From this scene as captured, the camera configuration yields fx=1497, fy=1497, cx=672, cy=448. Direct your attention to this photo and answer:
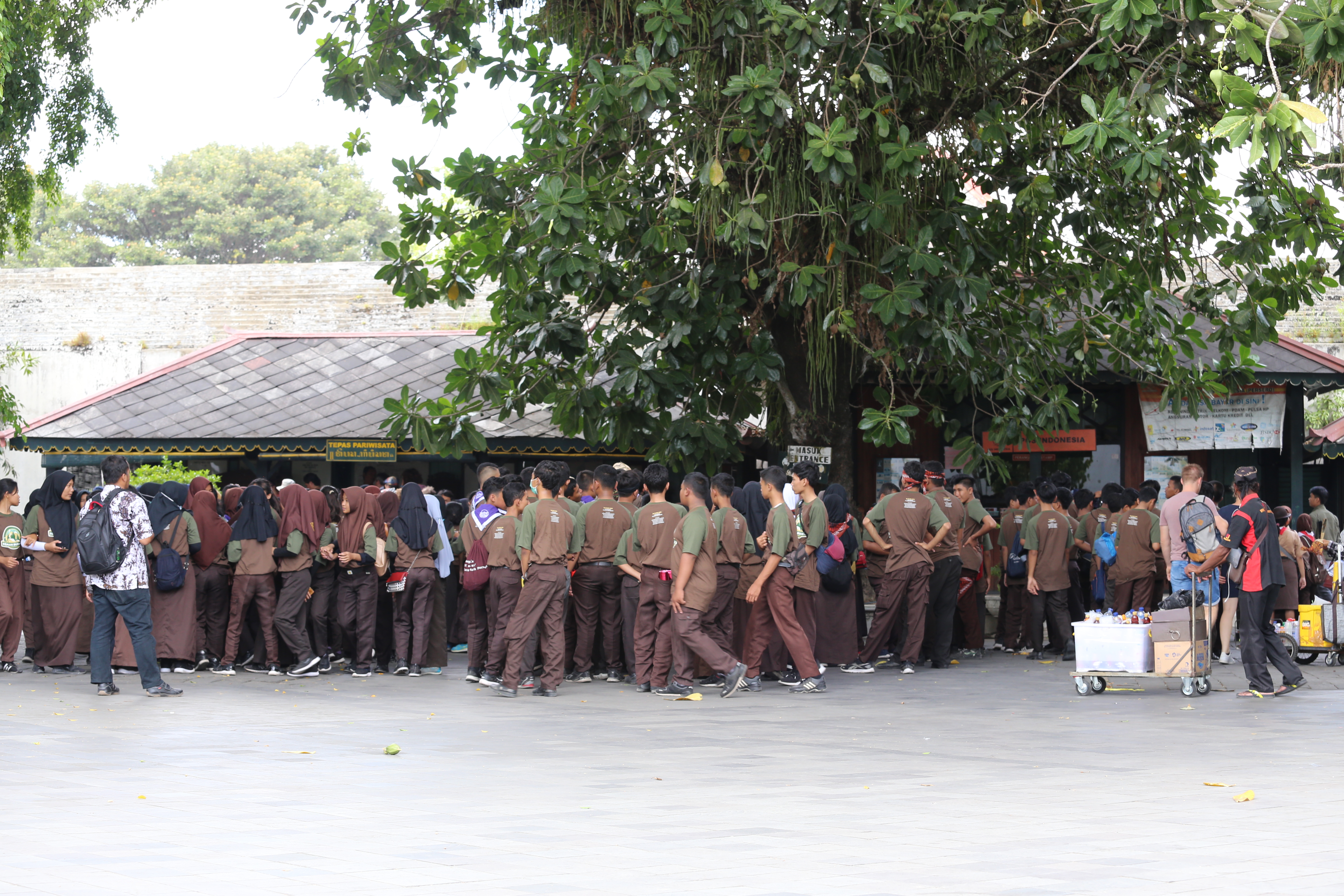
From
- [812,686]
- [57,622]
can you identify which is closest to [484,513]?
[812,686]

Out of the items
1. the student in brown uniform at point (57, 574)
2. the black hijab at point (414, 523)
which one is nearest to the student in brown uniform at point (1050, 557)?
the black hijab at point (414, 523)

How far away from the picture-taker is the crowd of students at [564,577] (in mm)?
12297

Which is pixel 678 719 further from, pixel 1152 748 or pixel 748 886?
pixel 748 886

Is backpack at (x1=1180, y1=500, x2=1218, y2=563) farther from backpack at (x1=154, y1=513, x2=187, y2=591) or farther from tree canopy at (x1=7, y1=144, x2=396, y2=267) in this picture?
tree canopy at (x1=7, y1=144, x2=396, y2=267)

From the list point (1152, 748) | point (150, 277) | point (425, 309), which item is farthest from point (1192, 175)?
point (150, 277)

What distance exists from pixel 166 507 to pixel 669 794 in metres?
7.21

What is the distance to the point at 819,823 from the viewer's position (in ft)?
22.5

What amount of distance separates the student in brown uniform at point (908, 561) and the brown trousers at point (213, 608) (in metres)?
6.10

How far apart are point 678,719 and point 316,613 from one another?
4647 millimetres

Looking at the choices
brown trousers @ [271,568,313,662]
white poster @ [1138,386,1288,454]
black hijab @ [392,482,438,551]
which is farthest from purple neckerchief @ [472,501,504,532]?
white poster @ [1138,386,1288,454]

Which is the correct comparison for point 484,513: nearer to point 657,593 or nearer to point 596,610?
point 596,610

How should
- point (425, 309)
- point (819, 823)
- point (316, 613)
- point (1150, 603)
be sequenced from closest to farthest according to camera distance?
1. point (819, 823)
2. point (316, 613)
3. point (1150, 603)
4. point (425, 309)

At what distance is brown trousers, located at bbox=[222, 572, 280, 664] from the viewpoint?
1368cm

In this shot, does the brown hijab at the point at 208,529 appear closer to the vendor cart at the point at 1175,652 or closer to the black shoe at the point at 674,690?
the black shoe at the point at 674,690
